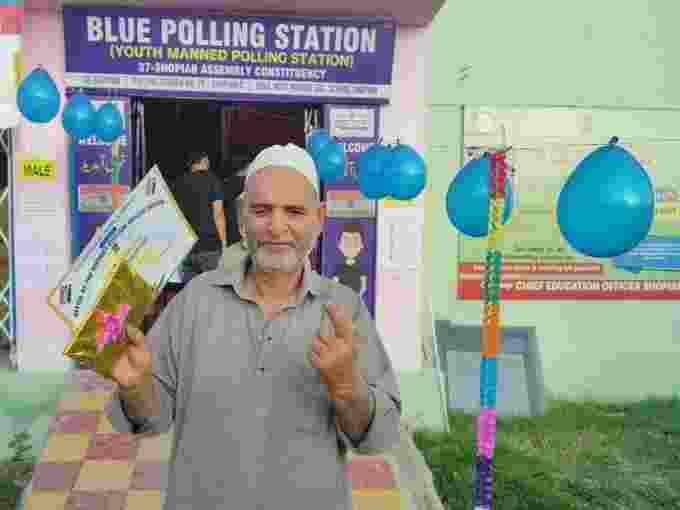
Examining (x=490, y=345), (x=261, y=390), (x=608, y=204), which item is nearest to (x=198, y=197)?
(x=490, y=345)

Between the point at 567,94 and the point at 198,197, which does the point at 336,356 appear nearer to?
the point at 198,197

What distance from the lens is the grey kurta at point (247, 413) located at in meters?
1.65

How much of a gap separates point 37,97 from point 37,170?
3.14 feet

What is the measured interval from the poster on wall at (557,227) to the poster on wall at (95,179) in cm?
321

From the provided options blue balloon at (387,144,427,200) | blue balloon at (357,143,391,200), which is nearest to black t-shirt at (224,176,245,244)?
blue balloon at (357,143,391,200)

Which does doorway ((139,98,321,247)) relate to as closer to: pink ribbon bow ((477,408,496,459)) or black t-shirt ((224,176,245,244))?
black t-shirt ((224,176,245,244))

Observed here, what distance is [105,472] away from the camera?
4125 millimetres

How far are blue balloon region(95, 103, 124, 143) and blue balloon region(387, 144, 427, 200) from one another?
1998 mm

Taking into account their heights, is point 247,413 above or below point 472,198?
below

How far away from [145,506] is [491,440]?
2082 millimetres

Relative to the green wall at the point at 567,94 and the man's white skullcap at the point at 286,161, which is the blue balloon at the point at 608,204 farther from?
Result: the green wall at the point at 567,94

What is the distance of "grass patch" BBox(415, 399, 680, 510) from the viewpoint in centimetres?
449

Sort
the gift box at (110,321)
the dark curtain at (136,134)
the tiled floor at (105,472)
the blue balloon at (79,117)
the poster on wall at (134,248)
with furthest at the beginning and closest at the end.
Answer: the dark curtain at (136,134) → the blue balloon at (79,117) → the tiled floor at (105,472) → the poster on wall at (134,248) → the gift box at (110,321)

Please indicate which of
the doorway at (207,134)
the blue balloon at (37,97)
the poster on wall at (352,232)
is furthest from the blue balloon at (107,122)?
the doorway at (207,134)
